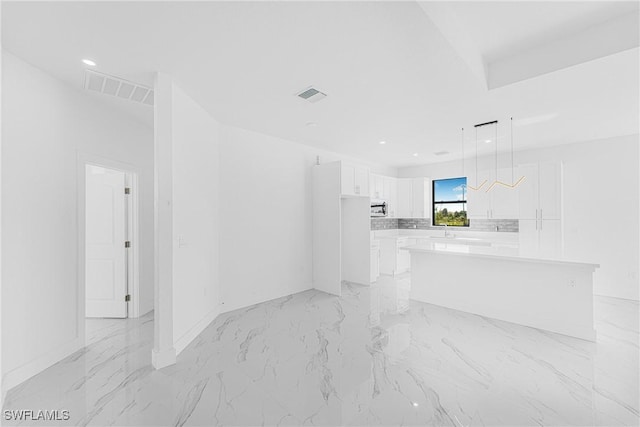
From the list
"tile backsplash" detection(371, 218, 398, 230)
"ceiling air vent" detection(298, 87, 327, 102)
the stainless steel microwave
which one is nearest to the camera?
"ceiling air vent" detection(298, 87, 327, 102)

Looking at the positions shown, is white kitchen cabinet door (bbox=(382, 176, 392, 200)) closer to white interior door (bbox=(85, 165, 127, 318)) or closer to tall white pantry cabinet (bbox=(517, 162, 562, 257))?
tall white pantry cabinet (bbox=(517, 162, 562, 257))

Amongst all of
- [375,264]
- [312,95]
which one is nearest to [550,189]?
[375,264]

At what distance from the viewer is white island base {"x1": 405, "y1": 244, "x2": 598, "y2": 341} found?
10.3ft

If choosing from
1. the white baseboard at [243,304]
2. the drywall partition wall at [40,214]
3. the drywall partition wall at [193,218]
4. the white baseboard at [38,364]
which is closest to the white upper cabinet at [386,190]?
the white baseboard at [243,304]

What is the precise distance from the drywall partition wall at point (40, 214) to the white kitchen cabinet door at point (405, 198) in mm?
6012

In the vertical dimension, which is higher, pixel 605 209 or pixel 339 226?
pixel 605 209

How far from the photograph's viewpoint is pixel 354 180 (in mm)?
5047

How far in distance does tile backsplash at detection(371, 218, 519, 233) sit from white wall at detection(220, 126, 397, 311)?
250 centimetres

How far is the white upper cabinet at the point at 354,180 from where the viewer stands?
15.7ft

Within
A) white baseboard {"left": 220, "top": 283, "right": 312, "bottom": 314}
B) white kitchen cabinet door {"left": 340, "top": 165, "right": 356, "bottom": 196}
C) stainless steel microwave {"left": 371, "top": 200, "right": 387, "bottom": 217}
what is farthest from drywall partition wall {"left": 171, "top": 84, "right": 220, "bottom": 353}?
stainless steel microwave {"left": 371, "top": 200, "right": 387, "bottom": 217}

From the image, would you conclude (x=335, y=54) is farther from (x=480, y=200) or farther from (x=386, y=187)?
(x=480, y=200)

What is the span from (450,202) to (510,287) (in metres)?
3.55

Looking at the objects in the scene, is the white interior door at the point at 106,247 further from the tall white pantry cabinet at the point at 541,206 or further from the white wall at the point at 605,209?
the white wall at the point at 605,209

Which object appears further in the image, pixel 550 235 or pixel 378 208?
pixel 378 208
